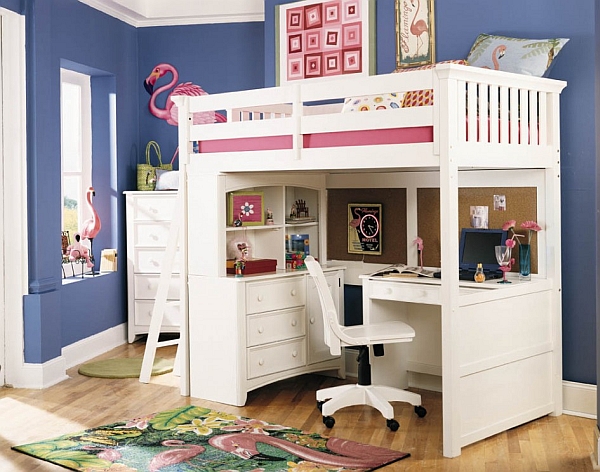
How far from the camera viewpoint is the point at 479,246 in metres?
4.56

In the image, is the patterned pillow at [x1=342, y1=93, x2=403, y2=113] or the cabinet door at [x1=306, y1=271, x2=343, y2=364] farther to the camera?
the cabinet door at [x1=306, y1=271, x2=343, y2=364]

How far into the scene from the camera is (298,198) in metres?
5.39

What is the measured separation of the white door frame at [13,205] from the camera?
496cm

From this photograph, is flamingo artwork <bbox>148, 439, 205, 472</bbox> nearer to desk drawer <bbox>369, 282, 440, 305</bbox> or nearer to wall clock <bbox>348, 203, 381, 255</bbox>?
desk drawer <bbox>369, 282, 440, 305</bbox>

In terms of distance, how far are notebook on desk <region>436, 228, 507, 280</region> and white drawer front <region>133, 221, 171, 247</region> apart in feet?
8.15

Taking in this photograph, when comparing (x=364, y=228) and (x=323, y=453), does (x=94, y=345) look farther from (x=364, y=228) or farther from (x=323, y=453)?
(x=323, y=453)

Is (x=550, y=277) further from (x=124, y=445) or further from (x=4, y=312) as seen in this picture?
(x=4, y=312)

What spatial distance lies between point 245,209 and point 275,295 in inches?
23.3

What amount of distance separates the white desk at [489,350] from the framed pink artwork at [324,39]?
4.81 ft

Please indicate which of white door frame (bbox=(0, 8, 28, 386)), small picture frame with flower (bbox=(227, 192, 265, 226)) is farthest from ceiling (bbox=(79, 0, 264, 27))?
small picture frame with flower (bbox=(227, 192, 265, 226))

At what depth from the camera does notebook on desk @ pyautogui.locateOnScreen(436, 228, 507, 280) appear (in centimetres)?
450

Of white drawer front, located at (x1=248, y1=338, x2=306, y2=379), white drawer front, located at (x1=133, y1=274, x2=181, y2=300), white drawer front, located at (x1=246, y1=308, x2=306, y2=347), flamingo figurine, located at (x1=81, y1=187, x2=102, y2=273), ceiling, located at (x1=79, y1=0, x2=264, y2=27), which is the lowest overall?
white drawer front, located at (x1=248, y1=338, x2=306, y2=379)

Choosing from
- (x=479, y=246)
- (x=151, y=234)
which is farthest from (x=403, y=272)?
(x=151, y=234)

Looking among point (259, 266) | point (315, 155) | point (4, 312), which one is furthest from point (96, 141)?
point (315, 155)
